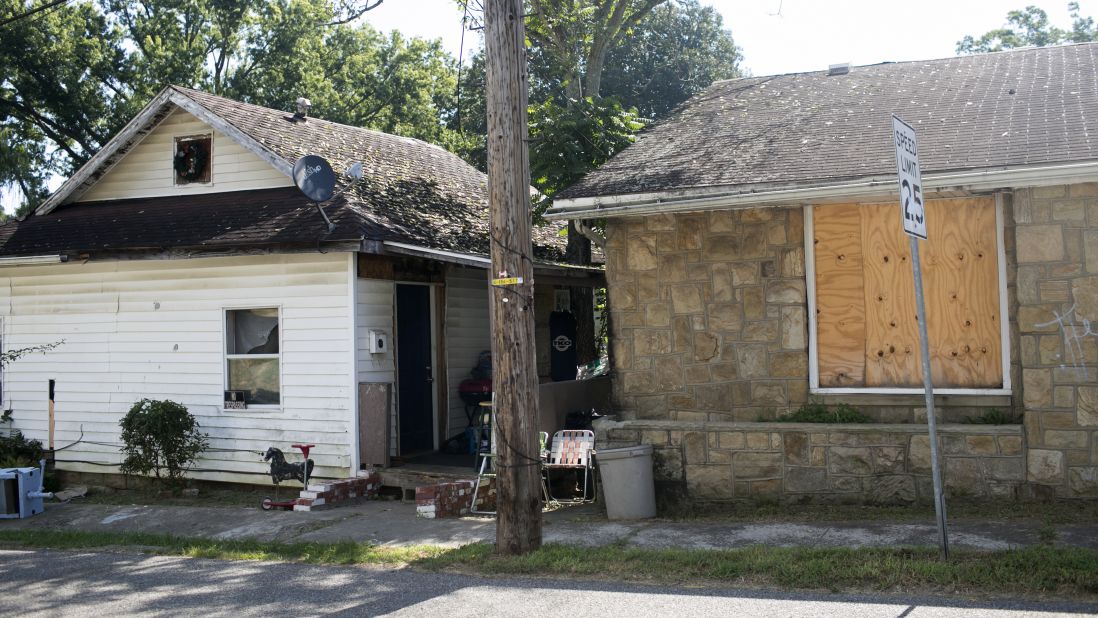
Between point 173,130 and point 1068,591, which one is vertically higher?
point 173,130

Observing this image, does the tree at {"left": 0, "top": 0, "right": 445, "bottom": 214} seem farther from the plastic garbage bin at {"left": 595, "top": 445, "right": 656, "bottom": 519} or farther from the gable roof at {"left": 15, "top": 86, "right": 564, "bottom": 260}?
the plastic garbage bin at {"left": 595, "top": 445, "right": 656, "bottom": 519}

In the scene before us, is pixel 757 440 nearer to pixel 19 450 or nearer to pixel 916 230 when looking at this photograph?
pixel 916 230

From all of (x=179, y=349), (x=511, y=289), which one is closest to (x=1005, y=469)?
(x=511, y=289)

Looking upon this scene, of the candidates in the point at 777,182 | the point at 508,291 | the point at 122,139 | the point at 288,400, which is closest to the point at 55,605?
the point at 508,291

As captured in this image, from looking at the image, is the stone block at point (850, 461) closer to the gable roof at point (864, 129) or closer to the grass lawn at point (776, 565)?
the grass lawn at point (776, 565)

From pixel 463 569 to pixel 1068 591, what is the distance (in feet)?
14.2

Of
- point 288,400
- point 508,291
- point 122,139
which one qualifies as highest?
point 122,139

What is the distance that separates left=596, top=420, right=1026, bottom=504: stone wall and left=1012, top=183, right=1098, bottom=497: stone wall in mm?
280

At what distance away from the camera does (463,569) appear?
8.04m

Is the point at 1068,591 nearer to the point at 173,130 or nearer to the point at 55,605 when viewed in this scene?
the point at 55,605

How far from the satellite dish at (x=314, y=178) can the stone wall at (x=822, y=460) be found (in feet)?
14.3

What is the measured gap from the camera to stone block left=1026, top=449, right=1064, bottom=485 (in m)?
8.74

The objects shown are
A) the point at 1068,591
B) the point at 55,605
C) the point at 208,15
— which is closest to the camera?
the point at 1068,591

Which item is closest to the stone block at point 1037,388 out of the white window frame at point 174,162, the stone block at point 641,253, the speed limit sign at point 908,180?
the speed limit sign at point 908,180
